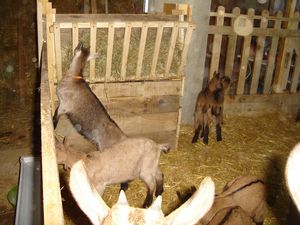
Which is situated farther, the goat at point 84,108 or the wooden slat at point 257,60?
the wooden slat at point 257,60

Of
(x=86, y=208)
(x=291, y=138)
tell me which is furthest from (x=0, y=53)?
(x=86, y=208)

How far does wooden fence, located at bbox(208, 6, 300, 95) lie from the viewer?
7969 millimetres

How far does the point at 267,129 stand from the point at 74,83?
482 centimetres

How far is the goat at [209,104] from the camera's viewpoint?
7.20 m

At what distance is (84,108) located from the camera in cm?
568

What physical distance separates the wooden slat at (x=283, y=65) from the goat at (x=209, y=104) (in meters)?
2.43

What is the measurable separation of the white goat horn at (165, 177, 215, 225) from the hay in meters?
4.28

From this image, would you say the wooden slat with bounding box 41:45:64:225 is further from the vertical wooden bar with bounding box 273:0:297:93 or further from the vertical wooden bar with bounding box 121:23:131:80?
the vertical wooden bar with bounding box 273:0:297:93

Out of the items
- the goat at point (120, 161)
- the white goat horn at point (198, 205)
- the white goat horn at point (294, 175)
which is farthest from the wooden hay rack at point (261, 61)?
the white goat horn at point (294, 175)

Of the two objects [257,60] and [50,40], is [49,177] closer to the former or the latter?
[50,40]

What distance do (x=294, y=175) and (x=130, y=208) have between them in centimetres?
88

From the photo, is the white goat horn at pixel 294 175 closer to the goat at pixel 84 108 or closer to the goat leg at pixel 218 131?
the goat at pixel 84 108

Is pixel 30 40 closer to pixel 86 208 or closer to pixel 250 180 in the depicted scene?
pixel 250 180

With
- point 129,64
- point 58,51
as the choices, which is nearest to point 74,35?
point 58,51
